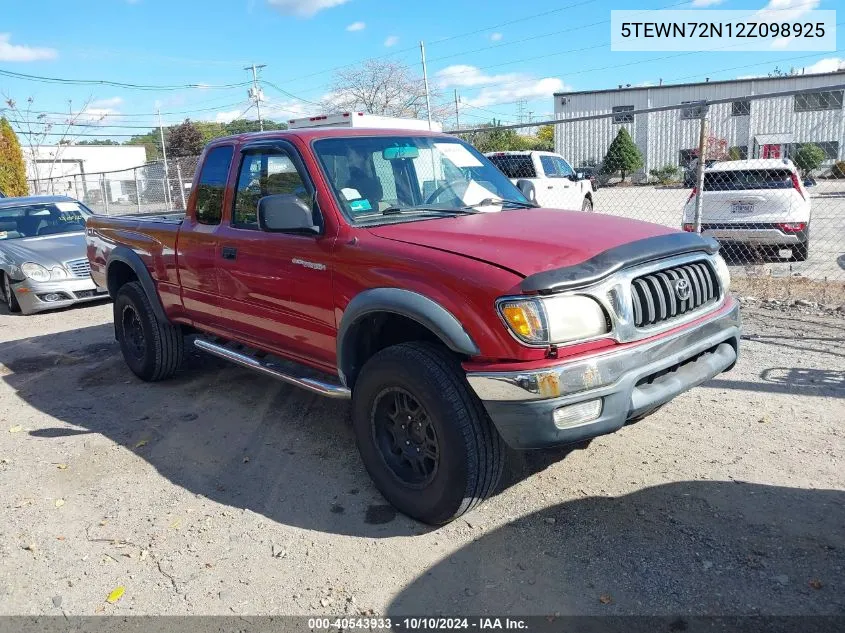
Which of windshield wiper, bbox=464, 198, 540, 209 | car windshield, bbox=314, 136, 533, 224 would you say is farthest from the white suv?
car windshield, bbox=314, 136, 533, 224

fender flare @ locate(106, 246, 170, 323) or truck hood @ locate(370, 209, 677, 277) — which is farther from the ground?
truck hood @ locate(370, 209, 677, 277)

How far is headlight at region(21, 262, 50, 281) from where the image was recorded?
9.09 metres

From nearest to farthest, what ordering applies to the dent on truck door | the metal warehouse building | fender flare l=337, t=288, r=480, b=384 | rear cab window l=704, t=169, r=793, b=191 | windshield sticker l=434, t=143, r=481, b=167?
fender flare l=337, t=288, r=480, b=384 < windshield sticker l=434, t=143, r=481, b=167 < the dent on truck door < rear cab window l=704, t=169, r=793, b=191 < the metal warehouse building

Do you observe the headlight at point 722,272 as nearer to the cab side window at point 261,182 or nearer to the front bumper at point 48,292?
the cab side window at point 261,182

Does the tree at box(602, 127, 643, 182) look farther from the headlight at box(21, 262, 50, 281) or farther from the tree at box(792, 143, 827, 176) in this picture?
the headlight at box(21, 262, 50, 281)

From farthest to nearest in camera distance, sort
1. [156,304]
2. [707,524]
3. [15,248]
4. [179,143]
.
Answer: [179,143] < [15,248] < [156,304] < [707,524]

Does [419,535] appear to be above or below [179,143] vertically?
below

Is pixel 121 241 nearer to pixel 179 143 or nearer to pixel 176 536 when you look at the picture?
pixel 176 536

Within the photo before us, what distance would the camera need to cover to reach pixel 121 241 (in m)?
5.94

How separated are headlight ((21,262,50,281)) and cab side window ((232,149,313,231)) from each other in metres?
5.84

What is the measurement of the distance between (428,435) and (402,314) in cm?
62

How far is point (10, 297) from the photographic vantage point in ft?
31.2

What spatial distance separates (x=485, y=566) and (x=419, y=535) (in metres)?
0.43

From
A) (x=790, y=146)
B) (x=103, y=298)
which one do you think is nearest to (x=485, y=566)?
(x=103, y=298)
